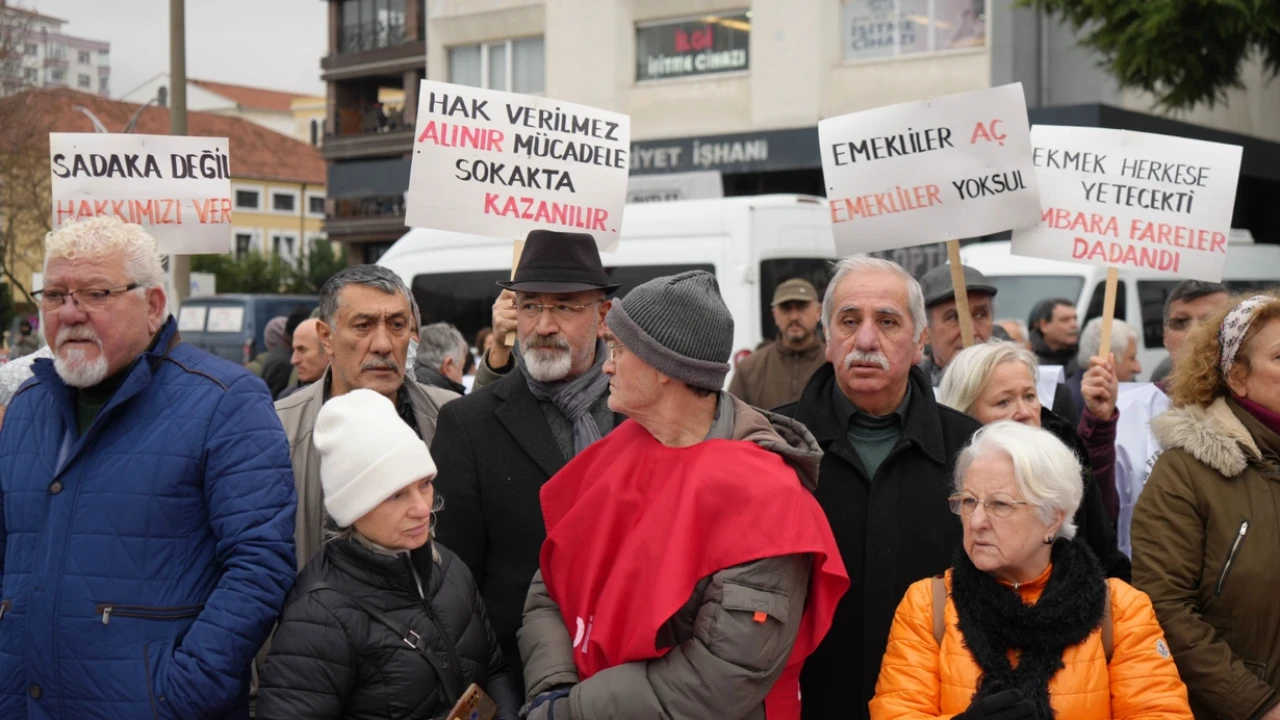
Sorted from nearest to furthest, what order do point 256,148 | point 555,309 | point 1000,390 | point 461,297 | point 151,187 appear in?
point 555,309 < point 1000,390 < point 151,187 < point 461,297 < point 256,148

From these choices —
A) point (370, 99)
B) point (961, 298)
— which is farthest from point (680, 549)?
point (370, 99)

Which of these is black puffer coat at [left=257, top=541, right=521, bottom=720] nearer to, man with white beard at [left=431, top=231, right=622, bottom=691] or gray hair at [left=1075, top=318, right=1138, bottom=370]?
man with white beard at [left=431, top=231, right=622, bottom=691]

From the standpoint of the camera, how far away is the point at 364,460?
322 centimetres

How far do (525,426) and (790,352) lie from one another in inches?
225

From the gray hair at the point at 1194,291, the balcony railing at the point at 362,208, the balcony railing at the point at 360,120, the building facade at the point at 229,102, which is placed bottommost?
the gray hair at the point at 1194,291

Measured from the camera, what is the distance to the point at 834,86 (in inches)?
889

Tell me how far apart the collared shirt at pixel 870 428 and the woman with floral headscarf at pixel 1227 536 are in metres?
0.70

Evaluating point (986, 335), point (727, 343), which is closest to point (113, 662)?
point (727, 343)

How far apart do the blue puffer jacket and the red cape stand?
787 millimetres

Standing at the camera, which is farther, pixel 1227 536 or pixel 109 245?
pixel 1227 536

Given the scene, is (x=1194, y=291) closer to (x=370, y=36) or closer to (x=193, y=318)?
(x=193, y=318)

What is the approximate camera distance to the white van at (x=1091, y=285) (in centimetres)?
1244

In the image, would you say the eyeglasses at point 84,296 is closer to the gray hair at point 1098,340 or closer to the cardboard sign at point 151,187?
the cardboard sign at point 151,187

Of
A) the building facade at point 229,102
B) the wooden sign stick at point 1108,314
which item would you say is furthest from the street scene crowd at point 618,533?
the building facade at point 229,102
